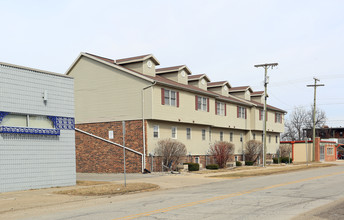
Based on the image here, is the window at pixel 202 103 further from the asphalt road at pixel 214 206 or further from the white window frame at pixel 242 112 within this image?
the asphalt road at pixel 214 206

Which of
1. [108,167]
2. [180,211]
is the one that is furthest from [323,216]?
[108,167]

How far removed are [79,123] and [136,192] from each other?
18.3 m

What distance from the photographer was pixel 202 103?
3656cm

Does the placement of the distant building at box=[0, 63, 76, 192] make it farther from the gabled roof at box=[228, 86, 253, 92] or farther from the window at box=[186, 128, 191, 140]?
the gabled roof at box=[228, 86, 253, 92]

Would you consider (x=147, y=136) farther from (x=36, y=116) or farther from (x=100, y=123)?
(x=36, y=116)

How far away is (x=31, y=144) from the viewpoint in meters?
18.1

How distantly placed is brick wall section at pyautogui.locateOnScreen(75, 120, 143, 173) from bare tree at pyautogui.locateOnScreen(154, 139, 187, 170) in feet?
5.31

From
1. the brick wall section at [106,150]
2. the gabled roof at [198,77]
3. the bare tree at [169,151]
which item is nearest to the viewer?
the brick wall section at [106,150]

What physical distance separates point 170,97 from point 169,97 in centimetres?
15

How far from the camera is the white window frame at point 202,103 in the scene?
3597 cm

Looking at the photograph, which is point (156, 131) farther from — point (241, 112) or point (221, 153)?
point (241, 112)

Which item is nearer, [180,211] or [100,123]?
[180,211]

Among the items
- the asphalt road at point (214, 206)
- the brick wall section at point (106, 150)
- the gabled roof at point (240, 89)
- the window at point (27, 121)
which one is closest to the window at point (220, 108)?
the gabled roof at point (240, 89)

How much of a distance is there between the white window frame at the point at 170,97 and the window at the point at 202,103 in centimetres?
365
